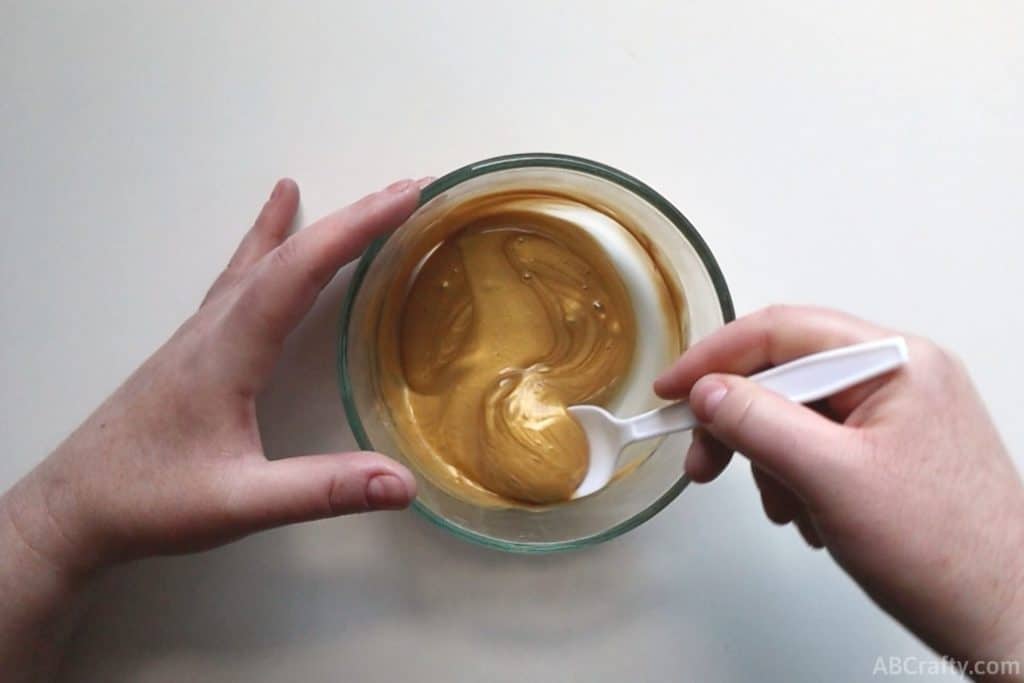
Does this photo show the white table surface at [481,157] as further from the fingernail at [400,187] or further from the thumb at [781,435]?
the thumb at [781,435]

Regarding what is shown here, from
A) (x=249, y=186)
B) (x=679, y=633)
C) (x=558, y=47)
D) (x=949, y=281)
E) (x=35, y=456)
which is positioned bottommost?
(x=679, y=633)

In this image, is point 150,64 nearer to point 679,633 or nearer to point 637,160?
point 637,160

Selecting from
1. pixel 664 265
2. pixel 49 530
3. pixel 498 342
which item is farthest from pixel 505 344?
pixel 49 530

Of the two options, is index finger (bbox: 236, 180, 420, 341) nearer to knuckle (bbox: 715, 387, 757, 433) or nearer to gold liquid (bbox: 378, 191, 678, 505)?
gold liquid (bbox: 378, 191, 678, 505)

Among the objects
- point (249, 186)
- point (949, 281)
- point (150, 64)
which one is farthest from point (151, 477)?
point (949, 281)

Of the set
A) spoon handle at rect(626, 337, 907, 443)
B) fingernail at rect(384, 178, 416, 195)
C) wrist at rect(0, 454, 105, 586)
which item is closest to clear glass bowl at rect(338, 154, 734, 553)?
fingernail at rect(384, 178, 416, 195)

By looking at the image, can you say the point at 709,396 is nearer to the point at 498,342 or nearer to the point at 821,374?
the point at 821,374
